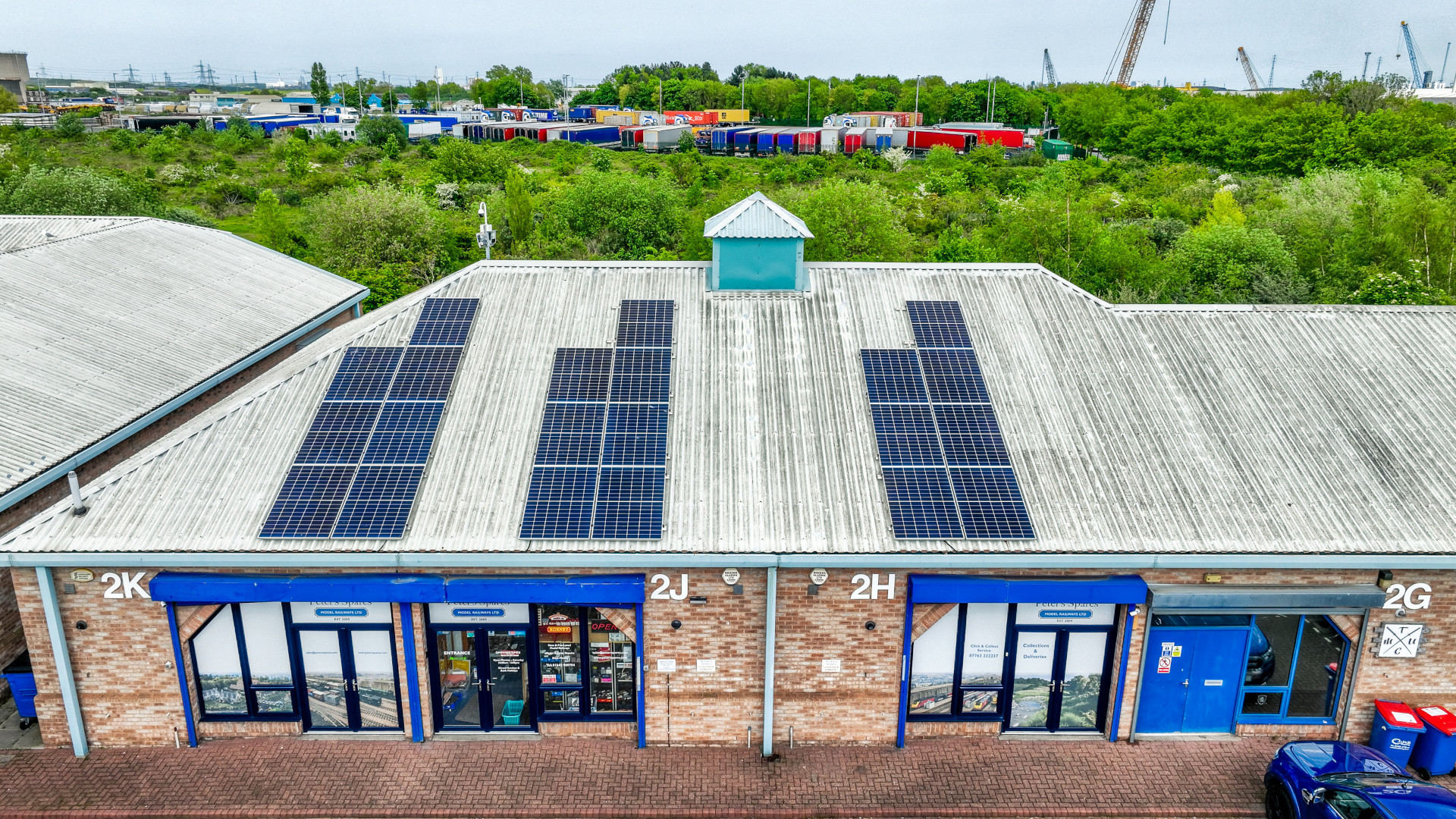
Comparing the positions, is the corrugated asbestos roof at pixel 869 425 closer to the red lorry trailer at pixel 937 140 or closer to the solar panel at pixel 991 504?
the solar panel at pixel 991 504

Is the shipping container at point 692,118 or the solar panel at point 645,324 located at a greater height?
the shipping container at point 692,118

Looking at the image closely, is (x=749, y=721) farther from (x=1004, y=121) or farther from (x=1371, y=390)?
(x=1004, y=121)

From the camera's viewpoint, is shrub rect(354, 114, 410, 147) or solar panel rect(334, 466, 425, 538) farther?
shrub rect(354, 114, 410, 147)

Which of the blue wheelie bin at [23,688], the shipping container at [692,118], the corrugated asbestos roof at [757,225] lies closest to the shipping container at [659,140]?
the shipping container at [692,118]

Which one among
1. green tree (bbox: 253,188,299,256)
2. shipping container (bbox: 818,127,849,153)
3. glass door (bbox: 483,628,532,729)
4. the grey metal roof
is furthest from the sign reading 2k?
shipping container (bbox: 818,127,849,153)

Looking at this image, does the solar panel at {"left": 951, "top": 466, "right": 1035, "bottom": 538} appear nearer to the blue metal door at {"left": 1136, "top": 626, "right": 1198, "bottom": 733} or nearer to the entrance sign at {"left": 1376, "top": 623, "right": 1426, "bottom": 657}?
the blue metal door at {"left": 1136, "top": 626, "right": 1198, "bottom": 733}

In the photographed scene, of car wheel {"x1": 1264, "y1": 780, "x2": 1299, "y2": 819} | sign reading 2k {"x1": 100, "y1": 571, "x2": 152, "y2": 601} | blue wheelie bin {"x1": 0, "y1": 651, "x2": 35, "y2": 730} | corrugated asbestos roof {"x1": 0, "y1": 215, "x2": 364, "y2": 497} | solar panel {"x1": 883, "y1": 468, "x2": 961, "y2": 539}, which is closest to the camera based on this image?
car wheel {"x1": 1264, "y1": 780, "x2": 1299, "y2": 819}
